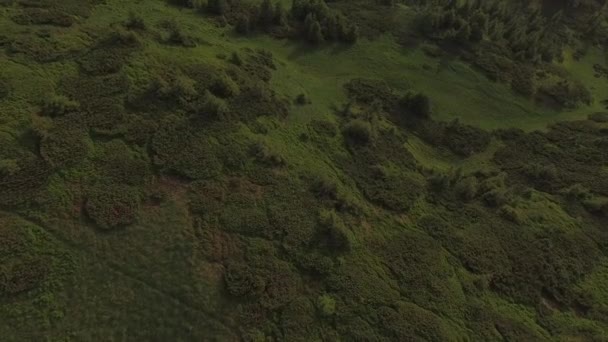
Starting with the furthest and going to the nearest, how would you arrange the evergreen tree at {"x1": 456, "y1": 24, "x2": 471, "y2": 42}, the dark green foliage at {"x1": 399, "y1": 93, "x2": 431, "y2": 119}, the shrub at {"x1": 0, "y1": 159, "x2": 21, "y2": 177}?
the evergreen tree at {"x1": 456, "y1": 24, "x2": 471, "y2": 42}, the dark green foliage at {"x1": 399, "y1": 93, "x2": 431, "y2": 119}, the shrub at {"x1": 0, "y1": 159, "x2": 21, "y2": 177}

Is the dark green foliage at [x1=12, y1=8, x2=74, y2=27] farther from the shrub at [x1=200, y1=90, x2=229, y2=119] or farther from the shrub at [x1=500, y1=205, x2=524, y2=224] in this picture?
the shrub at [x1=500, y1=205, x2=524, y2=224]

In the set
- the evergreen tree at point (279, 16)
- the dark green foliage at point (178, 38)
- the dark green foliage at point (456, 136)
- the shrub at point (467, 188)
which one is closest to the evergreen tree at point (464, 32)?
the dark green foliage at point (456, 136)

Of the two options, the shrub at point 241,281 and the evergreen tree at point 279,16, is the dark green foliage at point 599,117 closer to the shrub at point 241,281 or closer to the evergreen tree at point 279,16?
the evergreen tree at point 279,16

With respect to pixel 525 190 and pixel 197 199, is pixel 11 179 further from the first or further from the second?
pixel 525 190

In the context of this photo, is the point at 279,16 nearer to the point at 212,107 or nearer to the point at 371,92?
the point at 371,92

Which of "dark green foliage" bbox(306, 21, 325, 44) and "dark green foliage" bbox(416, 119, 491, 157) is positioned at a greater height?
"dark green foliage" bbox(306, 21, 325, 44)

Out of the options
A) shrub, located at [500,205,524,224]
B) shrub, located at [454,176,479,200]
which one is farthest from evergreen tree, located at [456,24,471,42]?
shrub, located at [500,205,524,224]

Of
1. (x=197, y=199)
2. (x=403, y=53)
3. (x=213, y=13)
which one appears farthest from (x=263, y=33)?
(x=197, y=199)
